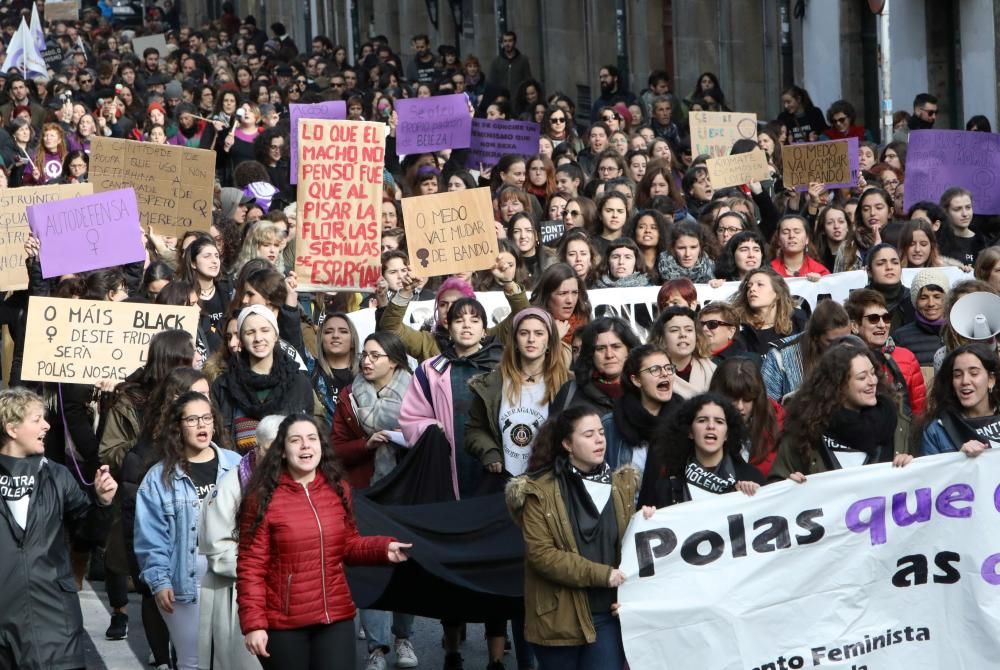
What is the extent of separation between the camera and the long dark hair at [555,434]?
24.8 ft

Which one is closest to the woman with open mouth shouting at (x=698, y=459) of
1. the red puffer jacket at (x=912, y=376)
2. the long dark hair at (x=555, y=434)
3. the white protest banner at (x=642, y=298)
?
the long dark hair at (x=555, y=434)

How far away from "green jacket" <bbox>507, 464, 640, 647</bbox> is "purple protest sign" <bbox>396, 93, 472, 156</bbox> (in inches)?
412

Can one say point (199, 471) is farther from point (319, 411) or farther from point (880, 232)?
point (880, 232)

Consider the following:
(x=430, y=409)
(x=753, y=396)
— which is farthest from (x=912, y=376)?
(x=430, y=409)

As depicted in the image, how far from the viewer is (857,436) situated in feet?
26.4

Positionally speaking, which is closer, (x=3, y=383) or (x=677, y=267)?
(x=677, y=267)

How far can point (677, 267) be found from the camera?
1207cm

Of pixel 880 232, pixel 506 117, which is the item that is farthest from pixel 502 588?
pixel 506 117

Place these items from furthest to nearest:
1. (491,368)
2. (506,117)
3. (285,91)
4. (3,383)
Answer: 1. (285,91)
2. (506,117)
3. (3,383)
4. (491,368)

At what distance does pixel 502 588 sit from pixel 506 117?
467 inches

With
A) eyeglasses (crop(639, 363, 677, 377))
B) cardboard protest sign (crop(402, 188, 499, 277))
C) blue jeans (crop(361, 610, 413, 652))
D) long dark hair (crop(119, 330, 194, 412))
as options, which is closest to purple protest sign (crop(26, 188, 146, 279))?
cardboard protest sign (crop(402, 188, 499, 277))

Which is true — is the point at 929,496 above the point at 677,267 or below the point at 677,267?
below

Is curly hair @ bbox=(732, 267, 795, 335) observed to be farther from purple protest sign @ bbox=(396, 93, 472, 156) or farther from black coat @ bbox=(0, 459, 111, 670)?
purple protest sign @ bbox=(396, 93, 472, 156)

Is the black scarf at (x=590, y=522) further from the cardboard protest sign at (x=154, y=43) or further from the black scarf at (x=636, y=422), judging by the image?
the cardboard protest sign at (x=154, y=43)
